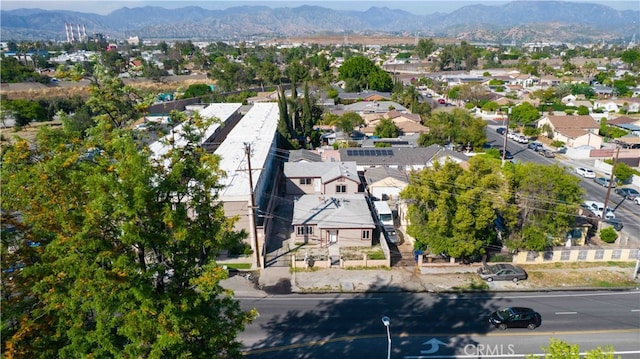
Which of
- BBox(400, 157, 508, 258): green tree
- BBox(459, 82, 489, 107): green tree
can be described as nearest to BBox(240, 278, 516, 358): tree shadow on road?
BBox(400, 157, 508, 258): green tree

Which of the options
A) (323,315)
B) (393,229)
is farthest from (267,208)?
(323,315)

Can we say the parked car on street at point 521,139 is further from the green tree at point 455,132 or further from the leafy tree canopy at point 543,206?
the leafy tree canopy at point 543,206

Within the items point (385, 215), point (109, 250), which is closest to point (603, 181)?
point (385, 215)

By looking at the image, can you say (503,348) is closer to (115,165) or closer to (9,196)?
(115,165)

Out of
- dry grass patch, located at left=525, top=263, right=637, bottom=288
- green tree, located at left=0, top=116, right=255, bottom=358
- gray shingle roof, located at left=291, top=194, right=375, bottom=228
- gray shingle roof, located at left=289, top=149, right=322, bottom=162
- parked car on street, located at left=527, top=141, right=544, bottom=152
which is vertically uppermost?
green tree, located at left=0, top=116, right=255, bottom=358

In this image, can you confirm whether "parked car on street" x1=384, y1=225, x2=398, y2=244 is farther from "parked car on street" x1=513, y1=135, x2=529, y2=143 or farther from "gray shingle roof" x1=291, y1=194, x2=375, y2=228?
"parked car on street" x1=513, y1=135, x2=529, y2=143
